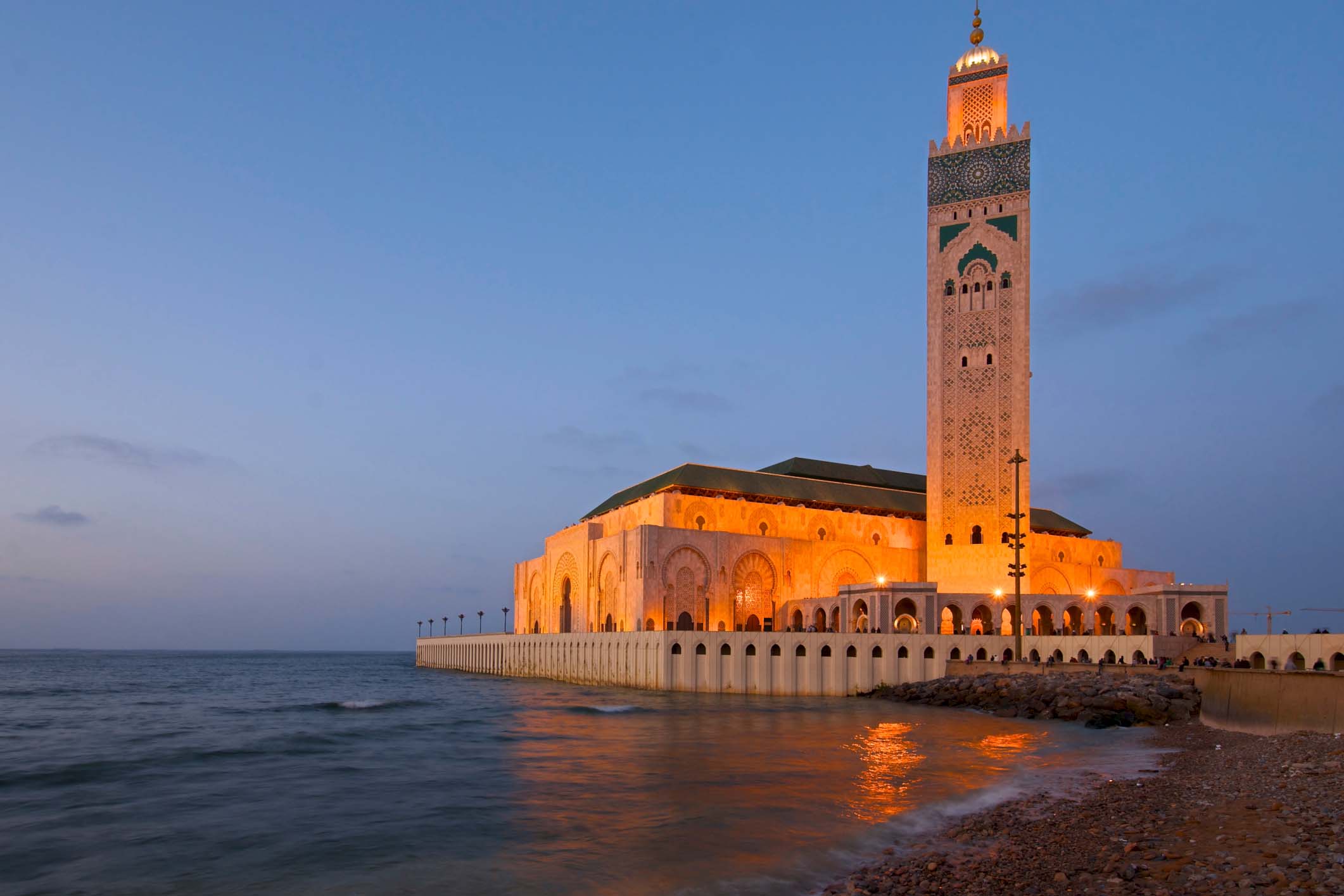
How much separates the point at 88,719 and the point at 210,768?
71.1 ft

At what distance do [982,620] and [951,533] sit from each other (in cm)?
516

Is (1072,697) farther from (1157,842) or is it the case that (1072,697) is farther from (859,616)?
(1157,842)

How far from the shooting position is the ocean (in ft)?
48.2

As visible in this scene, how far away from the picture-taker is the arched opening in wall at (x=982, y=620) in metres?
54.4

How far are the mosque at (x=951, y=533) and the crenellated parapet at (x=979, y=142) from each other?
9 centimetres

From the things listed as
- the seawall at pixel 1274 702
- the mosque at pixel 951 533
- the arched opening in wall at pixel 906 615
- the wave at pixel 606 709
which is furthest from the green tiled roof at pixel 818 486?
the seawall at pixel 1274 702

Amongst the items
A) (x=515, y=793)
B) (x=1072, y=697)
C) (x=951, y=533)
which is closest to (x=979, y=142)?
(x=951, y=533)

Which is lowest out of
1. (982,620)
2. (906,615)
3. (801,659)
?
(801,659)

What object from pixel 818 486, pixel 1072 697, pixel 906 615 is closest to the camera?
pixel 1072 697

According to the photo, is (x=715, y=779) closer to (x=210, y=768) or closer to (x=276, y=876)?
(x=276, y=876)

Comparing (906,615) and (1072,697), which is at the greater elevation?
(906,615)

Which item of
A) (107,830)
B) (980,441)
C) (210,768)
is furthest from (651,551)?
(107,830)

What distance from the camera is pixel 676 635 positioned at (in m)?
48.4

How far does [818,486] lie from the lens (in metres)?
68.4
